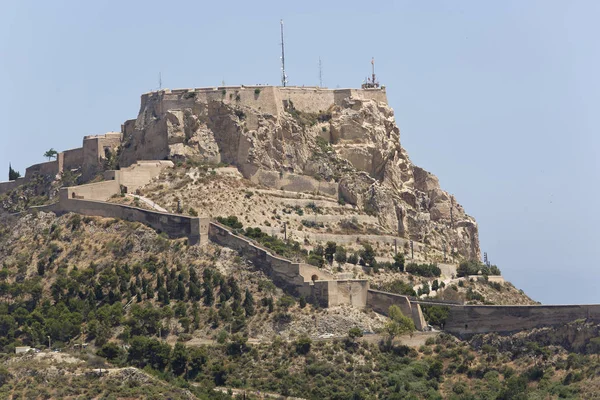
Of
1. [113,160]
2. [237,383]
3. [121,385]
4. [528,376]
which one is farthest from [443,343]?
[113,160]

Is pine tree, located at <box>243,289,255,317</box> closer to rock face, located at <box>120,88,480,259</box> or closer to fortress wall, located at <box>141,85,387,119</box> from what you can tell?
rock face, located at <box>120,88,480,259</box>

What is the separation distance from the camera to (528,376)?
83.0m

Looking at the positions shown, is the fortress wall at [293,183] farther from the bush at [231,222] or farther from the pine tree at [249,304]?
the pine tree at [249,304]

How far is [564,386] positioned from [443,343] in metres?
8.12

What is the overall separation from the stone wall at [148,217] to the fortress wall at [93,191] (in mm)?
325

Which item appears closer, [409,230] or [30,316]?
[30,316]

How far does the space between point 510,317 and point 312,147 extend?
873 inches

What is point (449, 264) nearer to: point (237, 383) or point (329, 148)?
point (329, 148)

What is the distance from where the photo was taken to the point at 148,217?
96625 millimetres

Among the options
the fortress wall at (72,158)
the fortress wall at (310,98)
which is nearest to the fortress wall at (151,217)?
the fortress wall at (72,158)

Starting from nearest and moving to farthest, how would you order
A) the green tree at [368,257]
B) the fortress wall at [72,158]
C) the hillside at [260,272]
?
the hillside at [260,272], the green tree at [368,257], the fortress wall at [72,158]

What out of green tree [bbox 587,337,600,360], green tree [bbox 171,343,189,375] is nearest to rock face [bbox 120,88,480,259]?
green tree [bbox 171,343,189,375]

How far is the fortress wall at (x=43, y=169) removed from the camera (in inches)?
4355

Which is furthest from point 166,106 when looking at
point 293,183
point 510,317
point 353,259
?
point 510,317
